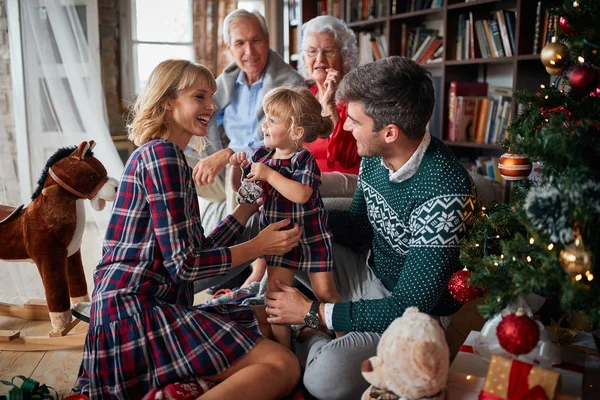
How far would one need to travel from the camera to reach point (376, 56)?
436 centimetres

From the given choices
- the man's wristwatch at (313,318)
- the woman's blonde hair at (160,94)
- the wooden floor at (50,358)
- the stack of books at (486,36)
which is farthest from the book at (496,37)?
the man's wristwatch at (313,318)

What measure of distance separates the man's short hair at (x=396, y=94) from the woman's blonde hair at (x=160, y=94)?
0.50 m

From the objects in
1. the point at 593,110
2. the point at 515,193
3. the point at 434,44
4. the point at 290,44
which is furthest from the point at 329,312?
the point at 290,44

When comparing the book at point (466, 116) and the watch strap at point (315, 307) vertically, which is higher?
the book at point (466, 116)

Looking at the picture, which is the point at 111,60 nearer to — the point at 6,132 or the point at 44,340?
the point at 6,132

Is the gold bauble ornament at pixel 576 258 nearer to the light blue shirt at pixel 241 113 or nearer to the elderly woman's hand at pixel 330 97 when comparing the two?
the elderly woman's hand at pixel 330 97

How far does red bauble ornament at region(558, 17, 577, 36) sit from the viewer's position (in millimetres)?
1435

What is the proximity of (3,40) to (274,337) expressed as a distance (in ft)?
6.45

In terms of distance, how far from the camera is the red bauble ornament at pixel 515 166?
162 cm

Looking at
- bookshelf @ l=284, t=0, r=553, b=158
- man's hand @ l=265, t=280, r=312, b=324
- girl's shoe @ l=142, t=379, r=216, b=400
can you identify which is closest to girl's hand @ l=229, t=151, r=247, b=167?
man's hand @ l=265, t=280, r=312, b=324

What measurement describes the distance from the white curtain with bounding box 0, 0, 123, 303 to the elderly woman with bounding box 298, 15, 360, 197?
3.71 feet

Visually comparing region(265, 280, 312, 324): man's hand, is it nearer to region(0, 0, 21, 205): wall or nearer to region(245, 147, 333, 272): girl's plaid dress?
region(245, 147, 333, 272): girl's plaid dress

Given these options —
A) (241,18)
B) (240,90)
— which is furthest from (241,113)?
(241,18)

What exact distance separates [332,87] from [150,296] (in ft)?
4.90
